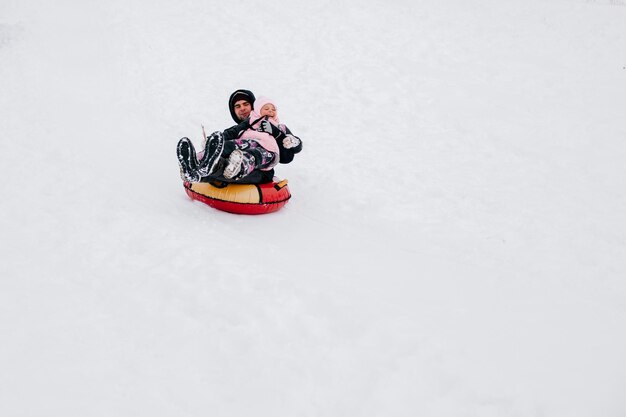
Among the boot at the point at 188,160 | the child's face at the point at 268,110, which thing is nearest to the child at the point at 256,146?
the child's face at the point at 268,110

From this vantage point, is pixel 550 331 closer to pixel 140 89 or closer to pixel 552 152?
pixel 552 152

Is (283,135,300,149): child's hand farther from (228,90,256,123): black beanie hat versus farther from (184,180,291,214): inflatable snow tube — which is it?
(228,90,256,123): black beanie hat

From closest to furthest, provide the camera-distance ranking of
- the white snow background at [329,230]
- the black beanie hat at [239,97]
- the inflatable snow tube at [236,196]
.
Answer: the white snow background at [329,230], the inflatable snow tube at [236,196], the black beanie hat at [239,97]

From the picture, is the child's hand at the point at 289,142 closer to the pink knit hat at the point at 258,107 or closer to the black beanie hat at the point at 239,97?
the pink knit hat at the point at 258,107

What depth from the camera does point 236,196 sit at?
509cm

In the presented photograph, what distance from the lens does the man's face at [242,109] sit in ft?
19.8

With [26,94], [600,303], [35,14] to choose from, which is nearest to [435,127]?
[600,303]

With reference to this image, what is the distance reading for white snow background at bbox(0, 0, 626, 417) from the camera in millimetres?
2787

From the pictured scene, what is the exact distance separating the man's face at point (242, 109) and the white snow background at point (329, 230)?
1.14m

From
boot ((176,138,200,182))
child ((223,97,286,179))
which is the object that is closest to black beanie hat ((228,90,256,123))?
child ((223,97,286,179))

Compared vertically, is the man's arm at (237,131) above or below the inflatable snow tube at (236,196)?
above

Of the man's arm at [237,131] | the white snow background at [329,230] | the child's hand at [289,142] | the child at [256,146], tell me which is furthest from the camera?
the man's arm at [237,131]

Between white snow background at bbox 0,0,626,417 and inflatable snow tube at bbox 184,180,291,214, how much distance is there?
149 mm

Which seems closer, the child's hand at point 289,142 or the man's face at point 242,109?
the child's hand at point 289,142
